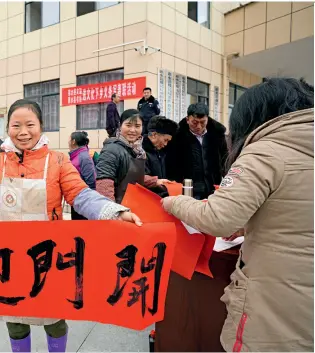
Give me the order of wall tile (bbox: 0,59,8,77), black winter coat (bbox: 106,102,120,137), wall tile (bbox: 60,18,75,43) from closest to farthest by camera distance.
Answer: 1. black winter coat (bbox: 106,102,120,137)
2. wall tile (bbox: 60,18,75,43)
3. wall tile (bbox: 0,59,8,77)

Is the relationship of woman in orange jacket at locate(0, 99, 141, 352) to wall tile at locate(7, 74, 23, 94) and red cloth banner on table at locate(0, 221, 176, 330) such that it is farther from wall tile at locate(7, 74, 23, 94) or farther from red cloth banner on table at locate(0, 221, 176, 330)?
wall tile at locate(7, 74, 23, 94)

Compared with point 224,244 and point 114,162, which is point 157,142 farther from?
point 224,244

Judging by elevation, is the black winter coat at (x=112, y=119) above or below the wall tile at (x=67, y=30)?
below

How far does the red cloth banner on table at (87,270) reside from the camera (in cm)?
155

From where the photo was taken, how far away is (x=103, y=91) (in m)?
8.85

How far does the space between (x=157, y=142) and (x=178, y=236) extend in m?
1.59

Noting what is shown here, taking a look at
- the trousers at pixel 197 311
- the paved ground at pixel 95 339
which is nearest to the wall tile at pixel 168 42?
the paved ground at pixel 95 339

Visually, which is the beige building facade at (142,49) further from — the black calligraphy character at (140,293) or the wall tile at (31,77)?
the black calligraphy character at (140,293)

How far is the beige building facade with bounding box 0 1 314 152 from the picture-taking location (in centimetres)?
818

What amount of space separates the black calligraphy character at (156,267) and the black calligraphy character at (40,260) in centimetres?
50

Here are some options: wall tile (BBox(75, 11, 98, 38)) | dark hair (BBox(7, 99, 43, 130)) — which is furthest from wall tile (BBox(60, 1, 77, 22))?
dark hair (BBox(7, 99, 43, 130))

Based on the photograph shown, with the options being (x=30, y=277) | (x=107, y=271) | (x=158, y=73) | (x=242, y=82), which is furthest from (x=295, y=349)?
(x=242, y=82)

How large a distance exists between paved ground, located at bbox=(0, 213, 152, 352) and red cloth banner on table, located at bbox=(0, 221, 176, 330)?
34.6 inches

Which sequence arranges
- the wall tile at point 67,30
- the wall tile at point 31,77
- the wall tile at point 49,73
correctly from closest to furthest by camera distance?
the wall tile at point 67,30, the wall tile at point 49,73, the wall tile at point 31,77
